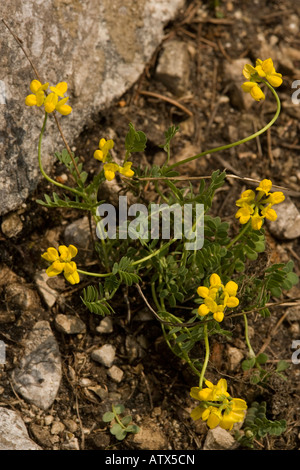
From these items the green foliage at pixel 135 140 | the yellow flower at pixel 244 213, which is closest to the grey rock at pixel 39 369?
the green foliage at pixel 135 140

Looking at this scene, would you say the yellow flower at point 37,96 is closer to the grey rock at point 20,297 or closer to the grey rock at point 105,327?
the grey rock at point 20,297

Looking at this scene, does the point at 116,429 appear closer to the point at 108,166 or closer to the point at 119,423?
the point at 119,423

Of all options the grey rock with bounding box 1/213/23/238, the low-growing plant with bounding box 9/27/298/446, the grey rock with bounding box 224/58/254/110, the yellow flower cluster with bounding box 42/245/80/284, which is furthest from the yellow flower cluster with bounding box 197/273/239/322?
the grey rock with bounding box 224/58/254/110

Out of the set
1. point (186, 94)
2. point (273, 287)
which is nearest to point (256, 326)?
point (273, 287)
